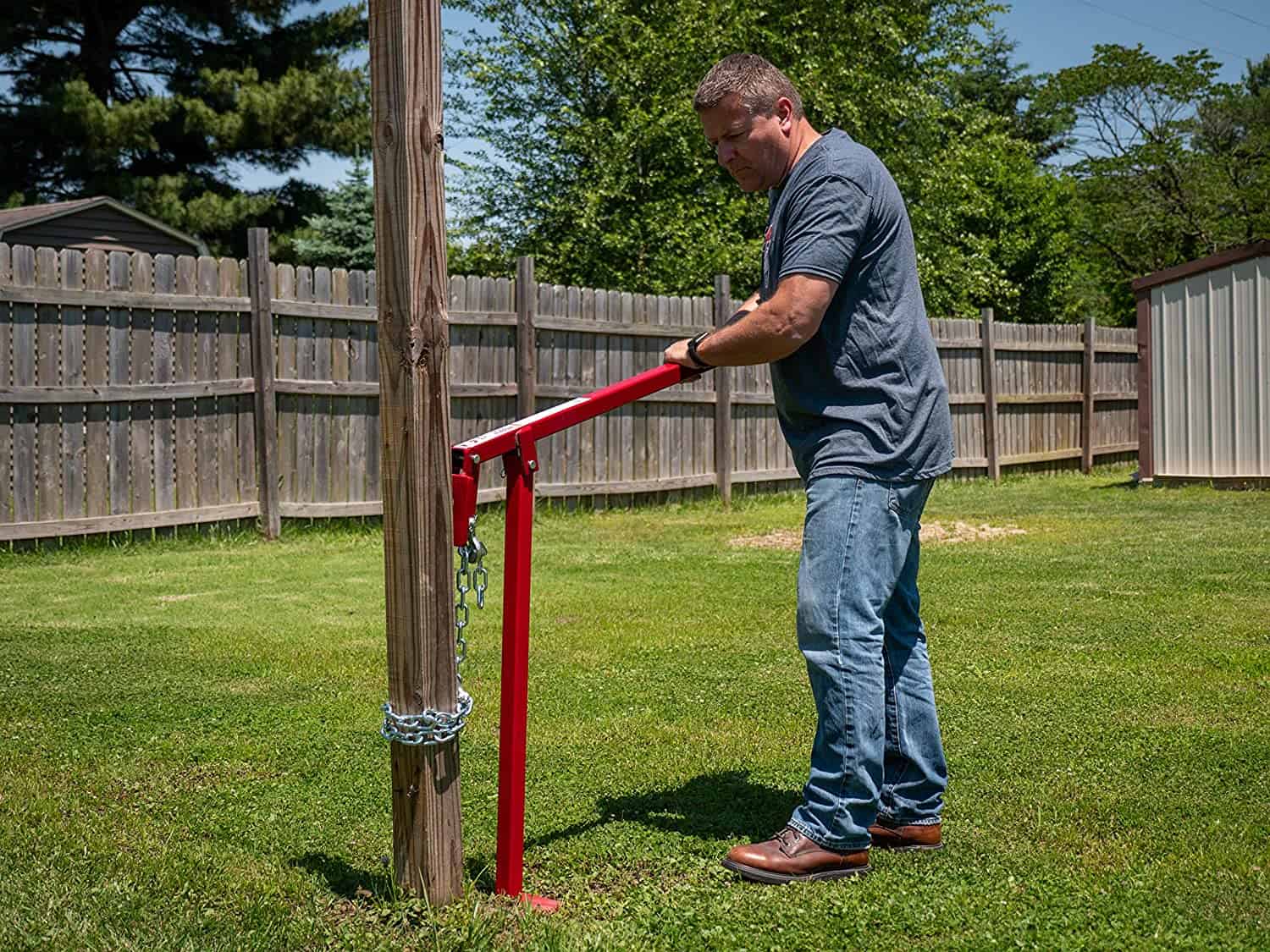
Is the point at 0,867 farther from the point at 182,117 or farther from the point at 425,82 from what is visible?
the point at 182,117

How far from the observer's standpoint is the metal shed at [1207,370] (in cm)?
1587

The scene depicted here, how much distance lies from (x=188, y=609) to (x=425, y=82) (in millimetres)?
5468

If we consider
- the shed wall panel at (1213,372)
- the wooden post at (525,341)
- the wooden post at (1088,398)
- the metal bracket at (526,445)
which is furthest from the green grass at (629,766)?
the wooden post at (1088,398)

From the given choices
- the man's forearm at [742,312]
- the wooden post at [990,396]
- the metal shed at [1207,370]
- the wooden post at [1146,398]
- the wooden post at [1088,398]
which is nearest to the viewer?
the man's forearm at [742,312]

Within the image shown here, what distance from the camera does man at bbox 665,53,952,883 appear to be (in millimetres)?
3516

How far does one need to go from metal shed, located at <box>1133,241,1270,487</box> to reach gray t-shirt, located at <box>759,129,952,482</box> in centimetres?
1380

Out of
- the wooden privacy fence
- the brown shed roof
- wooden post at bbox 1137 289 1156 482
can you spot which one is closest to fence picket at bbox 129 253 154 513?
the wooden privacy fence

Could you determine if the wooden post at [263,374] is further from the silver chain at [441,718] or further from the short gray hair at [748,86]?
the silver chain at [441,718]

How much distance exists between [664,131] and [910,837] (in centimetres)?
2176

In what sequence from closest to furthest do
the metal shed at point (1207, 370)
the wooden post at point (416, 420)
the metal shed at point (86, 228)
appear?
the wooden post at point (416, 420) < the metal shed at point (1207, 370) < the metal shed at point (86, 228)

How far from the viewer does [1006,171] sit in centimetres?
4069

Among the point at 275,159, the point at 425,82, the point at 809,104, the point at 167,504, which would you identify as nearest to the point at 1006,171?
the point at 809,104

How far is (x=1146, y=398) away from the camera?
676 inches

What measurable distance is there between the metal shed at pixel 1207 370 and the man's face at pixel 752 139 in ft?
45.6
